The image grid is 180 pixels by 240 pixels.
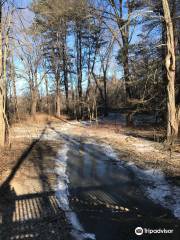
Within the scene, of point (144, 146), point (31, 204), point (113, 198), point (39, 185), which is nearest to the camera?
point (31, 204)

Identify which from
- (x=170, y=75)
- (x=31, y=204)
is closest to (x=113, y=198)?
(x=31, y=204)

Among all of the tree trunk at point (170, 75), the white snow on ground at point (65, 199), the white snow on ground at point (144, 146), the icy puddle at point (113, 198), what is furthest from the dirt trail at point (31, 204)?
the tree trunk at point (170, 75)

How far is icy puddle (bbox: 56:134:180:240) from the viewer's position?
20.4 ft

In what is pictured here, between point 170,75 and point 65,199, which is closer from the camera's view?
point 65,199

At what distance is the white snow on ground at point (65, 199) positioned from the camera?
5.90 metres

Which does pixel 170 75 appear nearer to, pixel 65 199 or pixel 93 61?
pixel 65 199

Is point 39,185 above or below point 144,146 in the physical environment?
below

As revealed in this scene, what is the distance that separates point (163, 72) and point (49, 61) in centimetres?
2564

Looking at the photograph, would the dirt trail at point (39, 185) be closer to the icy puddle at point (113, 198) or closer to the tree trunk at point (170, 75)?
the icy puddle at point (113, 198)

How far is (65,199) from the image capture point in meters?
7.89

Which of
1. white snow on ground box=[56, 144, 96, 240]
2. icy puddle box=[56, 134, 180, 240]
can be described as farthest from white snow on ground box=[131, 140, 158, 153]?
white snow on ground box=[56, 144, 96, 240]

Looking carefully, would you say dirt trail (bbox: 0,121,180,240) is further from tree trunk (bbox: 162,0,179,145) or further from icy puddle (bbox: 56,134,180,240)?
tree trunk (bbox: 162,0,179,145)

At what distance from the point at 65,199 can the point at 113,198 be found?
1.19 metres

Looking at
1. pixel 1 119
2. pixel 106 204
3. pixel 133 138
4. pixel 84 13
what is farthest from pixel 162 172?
pixel 84 13
